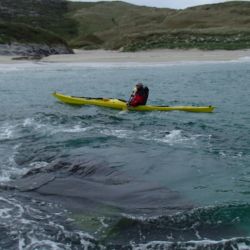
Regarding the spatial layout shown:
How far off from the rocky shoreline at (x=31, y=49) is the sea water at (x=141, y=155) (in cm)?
2506

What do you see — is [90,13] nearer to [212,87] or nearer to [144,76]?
[144,76]

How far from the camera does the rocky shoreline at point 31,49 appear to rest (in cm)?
5809

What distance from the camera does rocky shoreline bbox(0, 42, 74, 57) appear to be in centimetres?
5809

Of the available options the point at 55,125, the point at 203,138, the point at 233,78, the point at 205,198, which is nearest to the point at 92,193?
the point at 205,198

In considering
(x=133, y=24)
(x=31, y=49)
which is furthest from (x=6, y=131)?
(x=133, y=24)

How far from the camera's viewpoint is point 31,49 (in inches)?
2427

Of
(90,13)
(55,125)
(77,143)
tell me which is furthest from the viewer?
(90,13)

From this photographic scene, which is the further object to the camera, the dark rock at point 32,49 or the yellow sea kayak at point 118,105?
the dark rock at point 32,49

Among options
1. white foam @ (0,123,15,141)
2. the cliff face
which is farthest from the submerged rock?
the cliff face

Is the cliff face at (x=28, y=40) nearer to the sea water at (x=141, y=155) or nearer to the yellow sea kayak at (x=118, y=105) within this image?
the sea water at (x=141, y=155)

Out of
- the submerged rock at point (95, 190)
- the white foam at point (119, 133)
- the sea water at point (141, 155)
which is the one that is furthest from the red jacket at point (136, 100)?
the submerged rock at point (95, 190)

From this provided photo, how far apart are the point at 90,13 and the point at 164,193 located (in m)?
120

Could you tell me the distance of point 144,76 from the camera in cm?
3991

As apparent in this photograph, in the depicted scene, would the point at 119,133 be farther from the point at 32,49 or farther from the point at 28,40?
the point at 28,40
